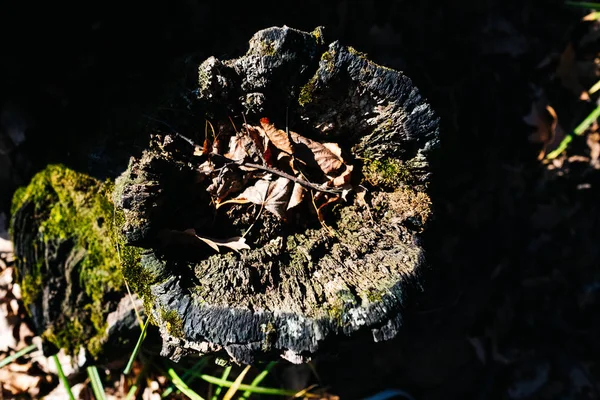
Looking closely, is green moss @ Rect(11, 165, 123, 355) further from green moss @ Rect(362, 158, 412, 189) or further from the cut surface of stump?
green moss @ Rect(362, 158, 412, 189)

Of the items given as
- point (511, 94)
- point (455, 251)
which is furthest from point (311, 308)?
point (511, 94)

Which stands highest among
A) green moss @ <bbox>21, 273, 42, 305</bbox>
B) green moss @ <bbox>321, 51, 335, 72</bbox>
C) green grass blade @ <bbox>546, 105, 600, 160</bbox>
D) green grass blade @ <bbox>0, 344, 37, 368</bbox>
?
green grass blade @ <bbox>546, 105, 600, 160</bbox>

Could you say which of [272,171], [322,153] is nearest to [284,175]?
[272,171]

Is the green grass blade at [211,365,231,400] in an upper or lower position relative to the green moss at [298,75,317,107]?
lower

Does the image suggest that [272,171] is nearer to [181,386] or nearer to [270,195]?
[270,195]

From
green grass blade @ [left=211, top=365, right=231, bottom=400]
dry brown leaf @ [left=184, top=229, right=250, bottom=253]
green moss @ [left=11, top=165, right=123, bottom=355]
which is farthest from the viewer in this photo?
green grass blade @ [left=211, top=365, right=231, bottom=400]

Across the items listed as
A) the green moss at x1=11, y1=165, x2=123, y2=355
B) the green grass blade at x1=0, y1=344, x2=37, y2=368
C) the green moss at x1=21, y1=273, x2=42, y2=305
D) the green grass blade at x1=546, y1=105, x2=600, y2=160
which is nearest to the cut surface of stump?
the green moss at x1=11, y1=165, x2=123, y2=355

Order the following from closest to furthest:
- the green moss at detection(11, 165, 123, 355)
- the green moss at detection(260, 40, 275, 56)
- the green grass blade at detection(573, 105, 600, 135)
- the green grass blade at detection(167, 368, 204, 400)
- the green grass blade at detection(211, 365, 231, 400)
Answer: the green moss at detection(260, 40, 275, 56), the green moss at detection(11, 165, 123, 355), the green grass blade at detection(167, 368, 204, 400), the green grass blade at detection(211, 365, 231, 400), the green grass blade at detection(573, 105, 600, 135)
